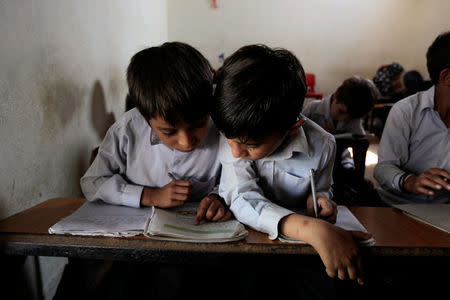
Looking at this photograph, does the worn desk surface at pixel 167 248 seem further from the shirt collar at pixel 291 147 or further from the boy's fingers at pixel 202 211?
the shirt collar at pixel 291 147

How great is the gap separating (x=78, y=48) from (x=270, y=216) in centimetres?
123

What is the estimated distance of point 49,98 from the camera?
127cm

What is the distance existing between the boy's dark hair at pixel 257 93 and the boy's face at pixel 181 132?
166 millimetres

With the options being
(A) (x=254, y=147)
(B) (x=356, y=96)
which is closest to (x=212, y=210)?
(A) (x=254, y=147)

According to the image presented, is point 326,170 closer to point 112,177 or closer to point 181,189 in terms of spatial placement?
point 181,189

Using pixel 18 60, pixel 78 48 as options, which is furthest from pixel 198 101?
pixel 78 48

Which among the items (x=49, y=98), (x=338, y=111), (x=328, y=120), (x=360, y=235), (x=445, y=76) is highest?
(x=445, y=76)

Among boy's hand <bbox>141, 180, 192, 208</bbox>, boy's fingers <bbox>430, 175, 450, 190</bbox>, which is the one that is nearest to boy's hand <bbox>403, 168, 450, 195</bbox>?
boy's fingers <bbox>430, 175, 450, 190</bbox>

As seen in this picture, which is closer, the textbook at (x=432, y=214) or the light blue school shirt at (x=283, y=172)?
the textbook at (x=432, y=214)

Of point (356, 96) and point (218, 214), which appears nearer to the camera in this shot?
point (218, 214)

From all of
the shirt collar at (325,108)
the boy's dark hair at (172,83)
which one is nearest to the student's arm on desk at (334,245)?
the boy's dark hair at (172,83)

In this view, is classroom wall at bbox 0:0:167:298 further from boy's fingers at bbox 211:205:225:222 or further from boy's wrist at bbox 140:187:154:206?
boy's fingers at bbox 211:205:225:222

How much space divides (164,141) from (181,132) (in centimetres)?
12

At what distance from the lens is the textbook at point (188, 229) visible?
769 millimetres
